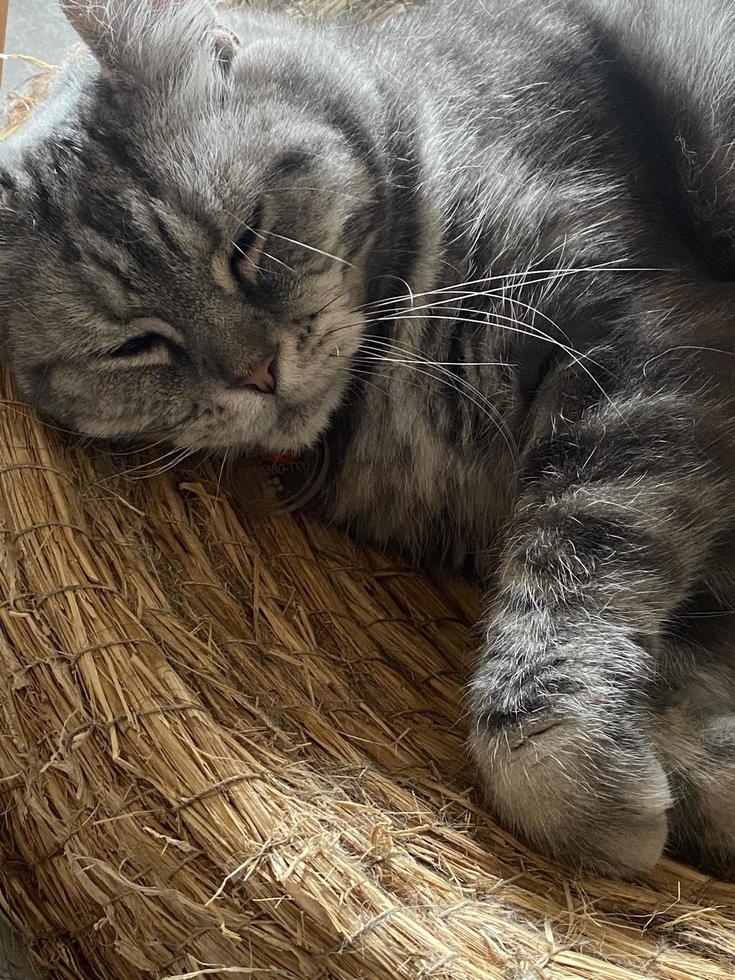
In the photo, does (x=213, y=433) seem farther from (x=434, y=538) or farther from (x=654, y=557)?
(x=654, y=557)

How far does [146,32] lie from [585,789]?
1.13 m

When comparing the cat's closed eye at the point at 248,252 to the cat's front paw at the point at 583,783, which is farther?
the cat's closed eye at the point at 248,252

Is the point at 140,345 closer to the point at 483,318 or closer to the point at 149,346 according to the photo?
the point at 149,346

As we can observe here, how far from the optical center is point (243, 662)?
1.36 metres

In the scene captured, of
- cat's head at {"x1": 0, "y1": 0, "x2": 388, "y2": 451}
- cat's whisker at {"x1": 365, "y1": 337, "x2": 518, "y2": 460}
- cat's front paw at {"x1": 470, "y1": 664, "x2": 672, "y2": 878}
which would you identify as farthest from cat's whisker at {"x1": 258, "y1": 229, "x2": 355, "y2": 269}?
cat's front paw at {"x1": 470, "y1": 664, "x2": 672, "y2": 878}

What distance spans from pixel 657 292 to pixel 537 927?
808 mm

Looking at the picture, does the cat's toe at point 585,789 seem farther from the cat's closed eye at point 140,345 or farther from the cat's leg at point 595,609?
the cat's closed eye at point 140,345

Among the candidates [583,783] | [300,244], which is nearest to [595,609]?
[583,783]

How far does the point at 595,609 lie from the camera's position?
1.14 meters

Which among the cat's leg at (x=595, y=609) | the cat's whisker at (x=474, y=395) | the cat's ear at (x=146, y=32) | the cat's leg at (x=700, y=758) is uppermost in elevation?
the cat's ear at (x=146, y=32)

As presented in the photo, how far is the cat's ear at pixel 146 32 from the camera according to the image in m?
1.28

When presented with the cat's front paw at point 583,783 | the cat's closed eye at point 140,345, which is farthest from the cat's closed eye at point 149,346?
the cat's front paw at point 583,783

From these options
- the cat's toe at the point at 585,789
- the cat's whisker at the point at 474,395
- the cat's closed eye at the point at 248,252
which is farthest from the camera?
the cat's whisker at the point at 474,395

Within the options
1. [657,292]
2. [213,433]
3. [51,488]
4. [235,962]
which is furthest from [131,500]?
[657,292]
